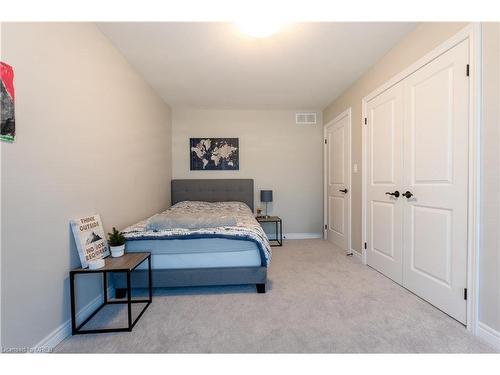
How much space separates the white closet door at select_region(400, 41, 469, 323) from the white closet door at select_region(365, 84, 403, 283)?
11 centimetres

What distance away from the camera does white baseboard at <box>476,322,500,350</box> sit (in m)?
1.33

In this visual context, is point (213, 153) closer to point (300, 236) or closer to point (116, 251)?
point (300, 236)

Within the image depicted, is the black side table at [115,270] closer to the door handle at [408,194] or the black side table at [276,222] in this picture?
the black side table at [276,222]

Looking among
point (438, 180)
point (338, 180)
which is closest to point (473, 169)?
point (438, 180)

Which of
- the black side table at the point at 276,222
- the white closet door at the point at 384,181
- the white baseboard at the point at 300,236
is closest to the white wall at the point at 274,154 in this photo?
the white baseboard at the point at 300,236

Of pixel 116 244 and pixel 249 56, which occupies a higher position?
pixel 249 56

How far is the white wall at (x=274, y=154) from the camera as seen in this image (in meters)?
3.96

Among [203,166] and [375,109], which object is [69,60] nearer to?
[203,166]

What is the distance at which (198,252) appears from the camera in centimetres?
200

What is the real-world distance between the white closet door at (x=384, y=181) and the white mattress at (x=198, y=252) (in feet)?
4.55

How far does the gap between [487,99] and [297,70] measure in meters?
1.74

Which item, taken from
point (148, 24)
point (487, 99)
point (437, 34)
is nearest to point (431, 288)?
point (487, 99)

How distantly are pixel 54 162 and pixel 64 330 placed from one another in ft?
3.52

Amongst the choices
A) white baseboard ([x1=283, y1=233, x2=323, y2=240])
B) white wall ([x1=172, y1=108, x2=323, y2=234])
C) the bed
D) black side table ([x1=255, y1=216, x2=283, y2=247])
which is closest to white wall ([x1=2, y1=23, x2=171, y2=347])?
the bed
